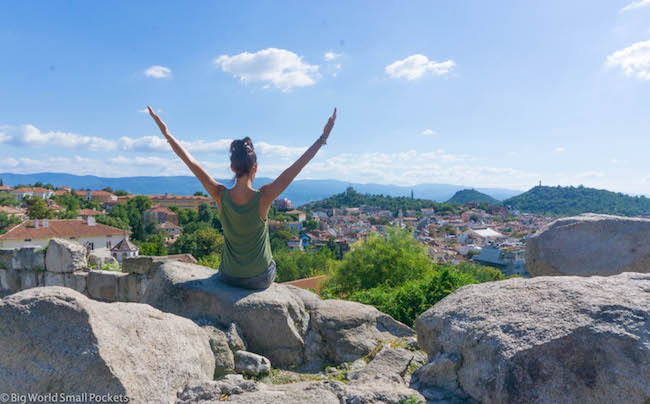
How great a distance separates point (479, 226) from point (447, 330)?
114677mm

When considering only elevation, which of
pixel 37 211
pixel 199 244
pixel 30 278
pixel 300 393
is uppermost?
pixel 300 393

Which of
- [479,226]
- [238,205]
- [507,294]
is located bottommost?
[479,226]

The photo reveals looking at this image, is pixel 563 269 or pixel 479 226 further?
pixel 479 226

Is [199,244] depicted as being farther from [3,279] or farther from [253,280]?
[253,280]

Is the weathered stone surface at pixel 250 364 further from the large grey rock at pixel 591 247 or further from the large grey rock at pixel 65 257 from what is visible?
the large grey rock at pixel 65 257

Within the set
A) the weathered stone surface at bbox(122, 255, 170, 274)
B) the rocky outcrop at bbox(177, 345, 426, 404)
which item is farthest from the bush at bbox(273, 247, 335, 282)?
the rocky outcrop at bbox(177, 345, 426, 404)

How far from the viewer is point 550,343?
2543 mm

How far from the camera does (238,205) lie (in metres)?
3.81

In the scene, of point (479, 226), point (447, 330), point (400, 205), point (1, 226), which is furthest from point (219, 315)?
point (400, 205)

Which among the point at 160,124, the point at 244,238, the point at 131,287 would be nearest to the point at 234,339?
the point at 244,238

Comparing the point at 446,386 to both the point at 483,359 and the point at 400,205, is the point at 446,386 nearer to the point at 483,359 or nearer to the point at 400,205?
the point at 483,359

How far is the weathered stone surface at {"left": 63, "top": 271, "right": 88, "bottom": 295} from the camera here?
7691 mm

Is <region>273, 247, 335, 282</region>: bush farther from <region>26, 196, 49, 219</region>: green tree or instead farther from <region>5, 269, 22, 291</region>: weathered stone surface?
<region>26, 196, 49, 219</region>: green tree

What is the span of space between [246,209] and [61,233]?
35.5 meters
